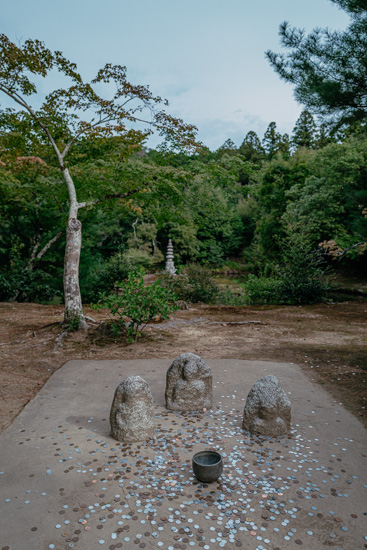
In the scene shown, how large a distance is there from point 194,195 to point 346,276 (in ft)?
32.7

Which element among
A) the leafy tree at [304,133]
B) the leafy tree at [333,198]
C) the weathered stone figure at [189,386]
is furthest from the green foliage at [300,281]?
the leafy tree at [304,133]

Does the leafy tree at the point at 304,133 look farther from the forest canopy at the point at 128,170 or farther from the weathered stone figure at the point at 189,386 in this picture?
the weathered stone figure at the point at 189,386

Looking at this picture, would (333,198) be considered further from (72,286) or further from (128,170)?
(72,286)

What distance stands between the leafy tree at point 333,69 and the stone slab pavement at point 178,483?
13.8 ft

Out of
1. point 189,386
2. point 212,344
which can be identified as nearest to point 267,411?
point 189,386

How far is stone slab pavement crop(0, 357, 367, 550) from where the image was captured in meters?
2.12

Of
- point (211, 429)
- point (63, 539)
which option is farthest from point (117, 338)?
point (63, 539)

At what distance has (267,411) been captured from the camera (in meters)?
3.27

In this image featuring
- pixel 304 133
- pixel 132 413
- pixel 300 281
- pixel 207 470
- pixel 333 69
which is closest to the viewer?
pixel 207 470

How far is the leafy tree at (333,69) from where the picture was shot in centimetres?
516

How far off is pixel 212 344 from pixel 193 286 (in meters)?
5.49

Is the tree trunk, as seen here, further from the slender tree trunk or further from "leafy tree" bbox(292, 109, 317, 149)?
"leafy tree" bbox(292, 109, 317, 149)

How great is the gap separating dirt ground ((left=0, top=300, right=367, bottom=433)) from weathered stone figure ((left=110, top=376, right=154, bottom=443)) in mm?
1141

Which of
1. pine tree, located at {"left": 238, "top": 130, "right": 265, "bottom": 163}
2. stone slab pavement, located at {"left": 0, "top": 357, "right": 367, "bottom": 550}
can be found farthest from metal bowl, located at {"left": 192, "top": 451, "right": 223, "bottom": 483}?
pine tree, located at {"left": 238, "top": 130, "right": 265, "bottom": 163}
